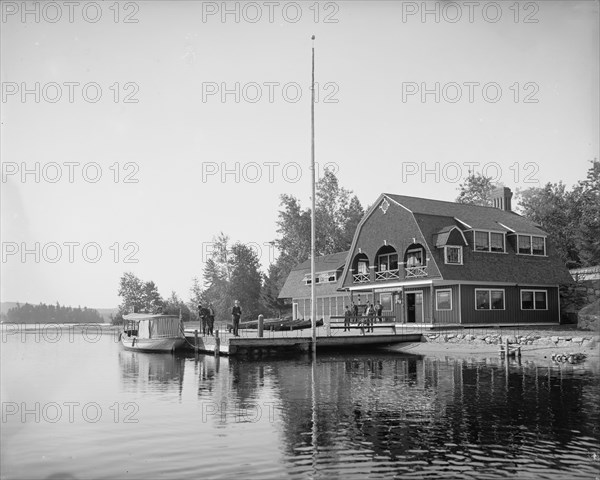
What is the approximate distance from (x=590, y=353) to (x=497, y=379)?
8405 mm

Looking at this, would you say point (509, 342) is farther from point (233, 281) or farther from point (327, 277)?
point (233, 281)

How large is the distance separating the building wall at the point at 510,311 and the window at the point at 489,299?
245 millimetres

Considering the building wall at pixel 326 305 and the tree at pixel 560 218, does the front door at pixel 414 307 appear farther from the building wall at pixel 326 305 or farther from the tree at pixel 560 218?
the tree at pixel 560 218

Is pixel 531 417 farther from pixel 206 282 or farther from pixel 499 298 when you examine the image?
pixel 206 282

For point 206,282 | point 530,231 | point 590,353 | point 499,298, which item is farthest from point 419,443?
point 206,282

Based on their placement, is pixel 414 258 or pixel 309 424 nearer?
pixel 309 424

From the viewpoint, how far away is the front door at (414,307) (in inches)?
1727

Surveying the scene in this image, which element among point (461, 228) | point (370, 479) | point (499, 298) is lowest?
point (370, 479)

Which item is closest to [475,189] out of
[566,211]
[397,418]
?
[566,211]

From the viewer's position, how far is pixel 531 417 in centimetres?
1639

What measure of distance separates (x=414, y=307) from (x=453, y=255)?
4.92 meters

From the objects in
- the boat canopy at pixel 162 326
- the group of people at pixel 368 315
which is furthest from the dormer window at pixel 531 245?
the boat canopy at pixel 162 326

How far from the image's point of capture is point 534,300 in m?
45.6

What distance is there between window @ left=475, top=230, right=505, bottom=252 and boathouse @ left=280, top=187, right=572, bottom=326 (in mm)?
70
